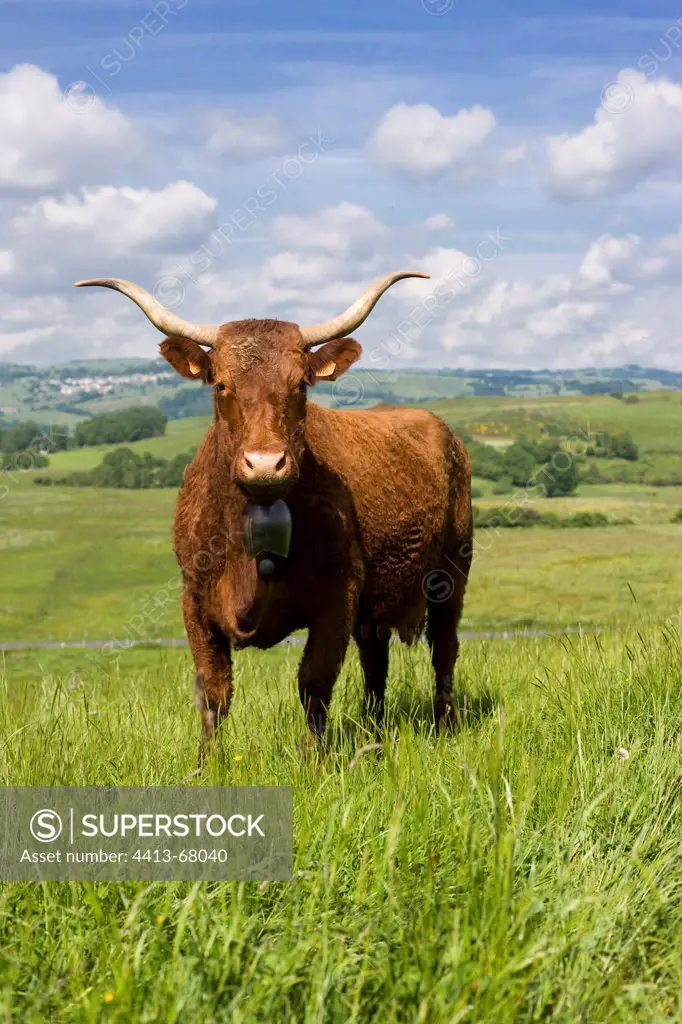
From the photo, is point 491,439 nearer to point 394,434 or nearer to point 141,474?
point 141,474

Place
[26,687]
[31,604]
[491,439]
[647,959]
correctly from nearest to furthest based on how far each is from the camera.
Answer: [647,959] < [26,687] < [31,604] < [491,439]

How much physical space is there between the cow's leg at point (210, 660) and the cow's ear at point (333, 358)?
5.42ft

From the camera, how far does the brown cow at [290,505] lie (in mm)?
5641

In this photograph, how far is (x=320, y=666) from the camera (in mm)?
6371

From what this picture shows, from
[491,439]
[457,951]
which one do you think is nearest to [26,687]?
[457,951]

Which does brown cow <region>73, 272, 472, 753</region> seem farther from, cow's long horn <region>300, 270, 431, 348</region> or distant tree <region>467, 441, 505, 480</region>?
distant tree <region>467, 441, 505, 480</region>

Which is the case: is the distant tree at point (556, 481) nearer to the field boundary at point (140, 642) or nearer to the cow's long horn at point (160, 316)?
the field boundary at point (140, 642)

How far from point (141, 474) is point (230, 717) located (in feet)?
283

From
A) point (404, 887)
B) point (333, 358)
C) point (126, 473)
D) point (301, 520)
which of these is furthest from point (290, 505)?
point (126, 473)

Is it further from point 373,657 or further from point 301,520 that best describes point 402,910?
point 373,657

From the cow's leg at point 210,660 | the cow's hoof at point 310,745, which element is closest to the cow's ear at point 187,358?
the cow's leg at point 210,660

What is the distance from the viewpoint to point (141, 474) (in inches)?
3578

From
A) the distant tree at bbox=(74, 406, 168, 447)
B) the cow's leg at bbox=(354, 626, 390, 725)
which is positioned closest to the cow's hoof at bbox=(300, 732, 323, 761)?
the cow's leg at bbox=(354, 626, 390, 725)

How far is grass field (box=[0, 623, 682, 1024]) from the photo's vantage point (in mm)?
3189
